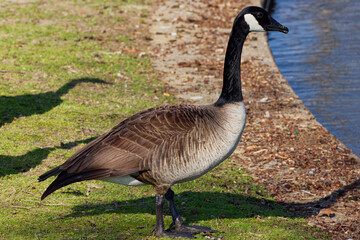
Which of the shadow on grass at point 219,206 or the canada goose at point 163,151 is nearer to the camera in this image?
the canada goose at point 163,151

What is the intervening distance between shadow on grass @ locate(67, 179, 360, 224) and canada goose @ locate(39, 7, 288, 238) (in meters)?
0.67

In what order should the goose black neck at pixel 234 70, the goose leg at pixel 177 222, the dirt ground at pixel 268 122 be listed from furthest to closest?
the dirt ground at pixel 268 122 → the goose black neck at pixel 234 70 → the goose leg at pixel 177 222

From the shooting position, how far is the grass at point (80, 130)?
6.28 metres

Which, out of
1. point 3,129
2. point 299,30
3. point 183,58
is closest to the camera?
point 3,129

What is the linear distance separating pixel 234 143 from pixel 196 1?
44.1 feet

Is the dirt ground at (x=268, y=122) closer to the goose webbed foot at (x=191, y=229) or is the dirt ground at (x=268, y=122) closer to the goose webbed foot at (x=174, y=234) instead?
the goose webbed foot at (x=191, y=229)

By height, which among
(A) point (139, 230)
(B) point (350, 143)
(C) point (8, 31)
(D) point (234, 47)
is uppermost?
(D) point (234, 47)

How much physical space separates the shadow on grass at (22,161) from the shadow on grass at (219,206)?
1470 millimetres

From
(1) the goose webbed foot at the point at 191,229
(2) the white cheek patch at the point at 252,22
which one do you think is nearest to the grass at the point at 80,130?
(1) the goose webbed foot at the point at 191,229

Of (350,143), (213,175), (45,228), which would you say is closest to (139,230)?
(45,228)

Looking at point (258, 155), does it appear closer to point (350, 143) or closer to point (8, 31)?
point (350, 143)

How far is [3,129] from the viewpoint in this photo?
8805 mm

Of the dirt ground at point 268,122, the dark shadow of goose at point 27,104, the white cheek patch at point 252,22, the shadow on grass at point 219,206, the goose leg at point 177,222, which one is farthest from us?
the dark shadow of goose at point 27,104

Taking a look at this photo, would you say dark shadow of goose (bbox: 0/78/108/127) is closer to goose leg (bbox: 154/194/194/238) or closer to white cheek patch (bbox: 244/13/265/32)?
goose leg (bbox: 154/194/194/238)
